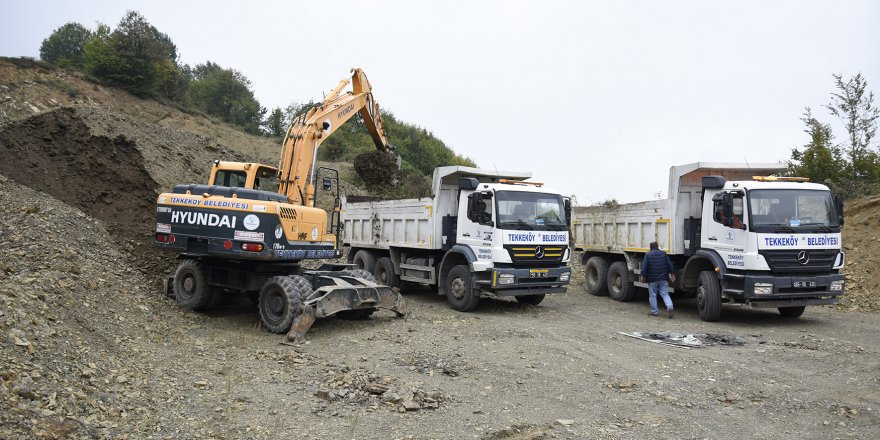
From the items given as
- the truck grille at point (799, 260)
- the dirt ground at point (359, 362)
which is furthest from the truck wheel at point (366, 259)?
the truck grille at point (799, 260)

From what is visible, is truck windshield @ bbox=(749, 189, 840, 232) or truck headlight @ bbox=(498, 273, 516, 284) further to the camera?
truck headlight @ bbox=(498, 273, 516, 284)

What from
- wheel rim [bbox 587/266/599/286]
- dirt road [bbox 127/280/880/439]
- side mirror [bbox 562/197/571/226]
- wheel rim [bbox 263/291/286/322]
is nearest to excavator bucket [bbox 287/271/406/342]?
dirt road [bbox 127/280/880/439]

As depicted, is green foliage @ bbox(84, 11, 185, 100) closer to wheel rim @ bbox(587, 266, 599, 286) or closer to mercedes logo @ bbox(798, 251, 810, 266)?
wheel rim @ bbox(587, 266, 599, 286)

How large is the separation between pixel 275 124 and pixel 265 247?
113 feet

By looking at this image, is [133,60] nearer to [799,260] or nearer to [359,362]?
[359,362]

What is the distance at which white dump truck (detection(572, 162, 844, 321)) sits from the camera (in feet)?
33.6

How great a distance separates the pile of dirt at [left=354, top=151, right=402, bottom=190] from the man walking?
734cm

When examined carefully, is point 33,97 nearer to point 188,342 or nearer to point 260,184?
point 260,184

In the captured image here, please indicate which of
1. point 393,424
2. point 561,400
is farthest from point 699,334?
point 393,424

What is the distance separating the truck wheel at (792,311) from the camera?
37.6ft

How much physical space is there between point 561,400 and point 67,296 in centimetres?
606

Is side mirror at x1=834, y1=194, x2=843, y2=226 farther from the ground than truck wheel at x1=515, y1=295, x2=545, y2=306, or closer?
farther from the ground

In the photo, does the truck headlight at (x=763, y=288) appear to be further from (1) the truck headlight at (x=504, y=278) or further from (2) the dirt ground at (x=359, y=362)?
(1) the truck headlight at (x=504, y=278)

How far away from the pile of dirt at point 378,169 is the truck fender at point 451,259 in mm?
4870
